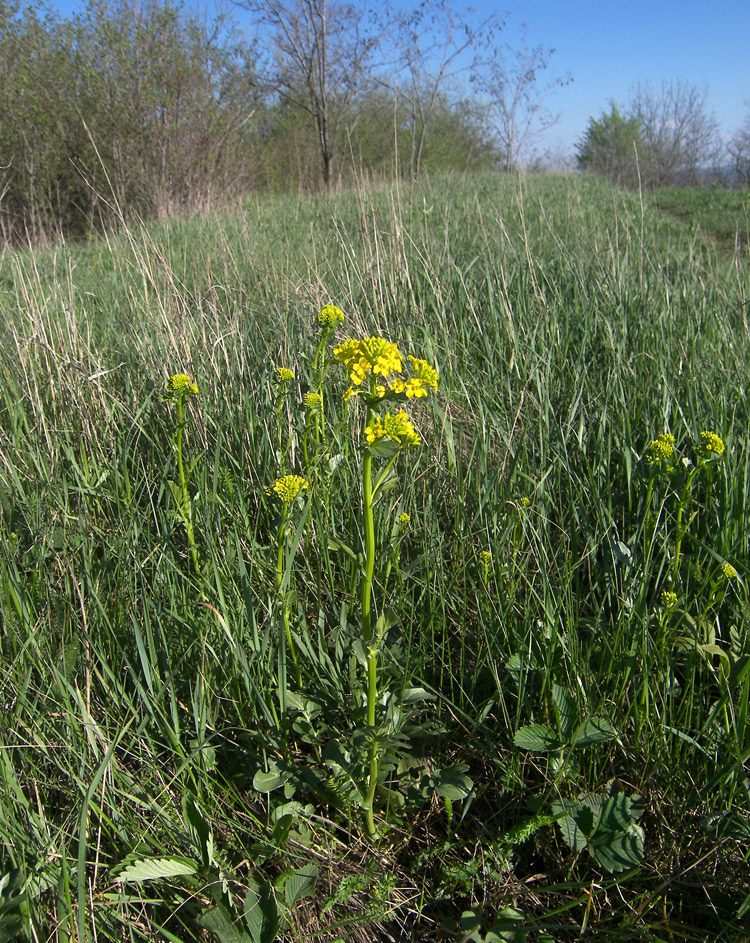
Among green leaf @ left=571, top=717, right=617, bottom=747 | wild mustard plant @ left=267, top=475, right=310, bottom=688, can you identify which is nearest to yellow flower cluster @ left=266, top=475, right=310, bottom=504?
wild mustard plant @ left=267, top=475, right=310, bottom=688

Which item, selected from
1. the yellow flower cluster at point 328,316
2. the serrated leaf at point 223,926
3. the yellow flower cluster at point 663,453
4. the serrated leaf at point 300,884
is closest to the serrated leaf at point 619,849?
the serrated leaf at point 300,884

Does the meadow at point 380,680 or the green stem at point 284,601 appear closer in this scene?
the meadow at point 380,680

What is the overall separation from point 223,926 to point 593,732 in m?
0.71

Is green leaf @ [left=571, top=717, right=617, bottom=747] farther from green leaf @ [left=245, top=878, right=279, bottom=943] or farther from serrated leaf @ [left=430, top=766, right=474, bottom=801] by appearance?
green leaf @ [left=245, top=878, right=279, bottom=943]

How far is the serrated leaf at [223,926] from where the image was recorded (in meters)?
0.90

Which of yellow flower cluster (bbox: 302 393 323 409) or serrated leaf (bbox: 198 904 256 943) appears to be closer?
serrated leaf (bbox: 198 904 256 943)

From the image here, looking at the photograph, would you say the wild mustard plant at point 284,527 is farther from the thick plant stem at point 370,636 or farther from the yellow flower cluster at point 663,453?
the yellow flower cluster at point 663,453

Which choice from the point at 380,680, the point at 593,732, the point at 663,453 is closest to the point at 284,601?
the point at 380,680

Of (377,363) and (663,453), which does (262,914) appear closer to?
(377,363)

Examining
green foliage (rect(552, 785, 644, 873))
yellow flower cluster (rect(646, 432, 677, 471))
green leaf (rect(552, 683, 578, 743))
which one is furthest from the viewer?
yellow flower cluster (rect(646, 432, 677, 471))

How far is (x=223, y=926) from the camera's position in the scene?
2.98ft

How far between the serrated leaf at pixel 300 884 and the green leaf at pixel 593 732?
511mm

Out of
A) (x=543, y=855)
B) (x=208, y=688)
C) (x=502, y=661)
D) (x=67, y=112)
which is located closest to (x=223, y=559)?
(x=208, y=688)

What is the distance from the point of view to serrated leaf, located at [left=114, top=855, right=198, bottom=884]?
908mm
